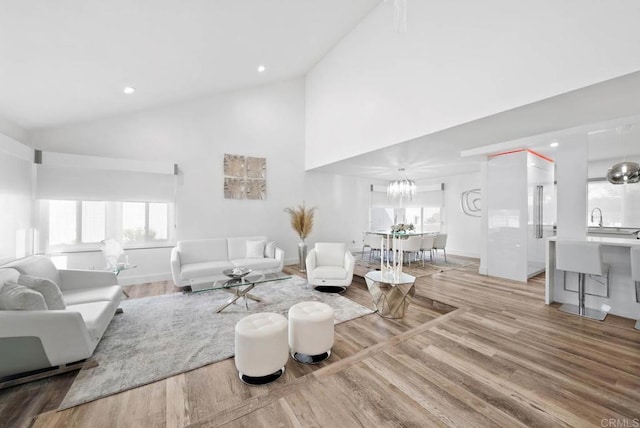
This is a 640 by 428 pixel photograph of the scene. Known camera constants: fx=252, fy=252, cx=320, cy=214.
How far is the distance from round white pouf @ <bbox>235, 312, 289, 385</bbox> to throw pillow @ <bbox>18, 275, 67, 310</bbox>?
1.78 metres

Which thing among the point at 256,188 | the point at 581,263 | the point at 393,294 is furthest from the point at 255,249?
the point at 581,263

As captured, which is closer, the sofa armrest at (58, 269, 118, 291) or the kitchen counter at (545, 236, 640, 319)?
the sofa armrest at (58, 269, 118, 291)

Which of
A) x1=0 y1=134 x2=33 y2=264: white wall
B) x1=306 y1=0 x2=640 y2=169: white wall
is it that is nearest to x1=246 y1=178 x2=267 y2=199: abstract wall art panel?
x1=306 y1=0 x2=640 y2=169: white wall

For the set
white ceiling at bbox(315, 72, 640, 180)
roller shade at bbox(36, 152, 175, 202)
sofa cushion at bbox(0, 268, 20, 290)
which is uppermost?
white ceiling at bbox(315, 72, 640, 180)

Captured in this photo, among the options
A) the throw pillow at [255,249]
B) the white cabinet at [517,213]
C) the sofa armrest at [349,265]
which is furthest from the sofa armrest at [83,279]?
the white cabinet at [517,213]

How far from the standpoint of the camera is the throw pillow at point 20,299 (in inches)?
80.8

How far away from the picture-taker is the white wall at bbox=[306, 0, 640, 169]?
2400 mm

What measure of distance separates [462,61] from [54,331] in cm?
528

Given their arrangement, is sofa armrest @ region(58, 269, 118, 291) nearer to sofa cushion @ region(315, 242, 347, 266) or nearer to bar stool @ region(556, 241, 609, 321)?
sofa cushion @ region(315, 242, 347, 266)

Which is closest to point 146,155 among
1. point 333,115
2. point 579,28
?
point 333,115

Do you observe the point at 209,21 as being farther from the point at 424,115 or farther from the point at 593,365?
the point at 593,365

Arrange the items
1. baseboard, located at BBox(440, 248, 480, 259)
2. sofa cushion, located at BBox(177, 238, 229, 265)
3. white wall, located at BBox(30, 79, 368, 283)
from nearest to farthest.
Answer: white wall, located at BBox(30, 79, 368, 283) → sofa cushion, located at BBox(177, 238, 229, 265) → baseboard, located at BBox(440, 248, 480, 259)

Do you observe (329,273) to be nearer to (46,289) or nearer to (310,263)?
(310,263)

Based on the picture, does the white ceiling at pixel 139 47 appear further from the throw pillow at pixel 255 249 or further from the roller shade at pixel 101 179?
the throw pillow at pixel 255 249
